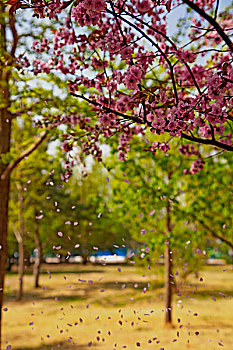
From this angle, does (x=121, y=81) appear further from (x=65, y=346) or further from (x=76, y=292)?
(x=76, y=292)

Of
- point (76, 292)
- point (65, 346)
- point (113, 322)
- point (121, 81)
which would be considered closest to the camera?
point (121, 81)

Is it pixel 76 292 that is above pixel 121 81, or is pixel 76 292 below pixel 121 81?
below

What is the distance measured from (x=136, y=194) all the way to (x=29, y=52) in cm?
381

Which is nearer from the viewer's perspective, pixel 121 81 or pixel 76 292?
pixel 121 81

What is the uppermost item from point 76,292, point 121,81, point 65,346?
point 121,81

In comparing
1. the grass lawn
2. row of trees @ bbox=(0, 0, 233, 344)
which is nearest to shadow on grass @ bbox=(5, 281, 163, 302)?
the grass lawn

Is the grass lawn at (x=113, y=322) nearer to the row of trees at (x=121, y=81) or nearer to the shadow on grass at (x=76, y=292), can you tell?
the shadow on grass at (x=76, y=292)

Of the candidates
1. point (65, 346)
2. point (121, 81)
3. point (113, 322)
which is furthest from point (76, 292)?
point (121, 81)

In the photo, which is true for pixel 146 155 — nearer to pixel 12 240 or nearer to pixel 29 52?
pixel 29 52

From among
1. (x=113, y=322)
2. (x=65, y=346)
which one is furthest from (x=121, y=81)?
(x=113, y=322)

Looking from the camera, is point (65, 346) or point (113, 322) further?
point (113, 322)

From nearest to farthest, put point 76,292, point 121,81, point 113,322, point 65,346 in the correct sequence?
point 121,81 → point 65,346 → point 113,322 → point 76,292

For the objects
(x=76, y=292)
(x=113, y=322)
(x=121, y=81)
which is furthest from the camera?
(x=76, y=292)

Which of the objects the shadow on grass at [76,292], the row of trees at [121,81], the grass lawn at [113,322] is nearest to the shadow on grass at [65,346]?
the grass lawn at [113,322]
